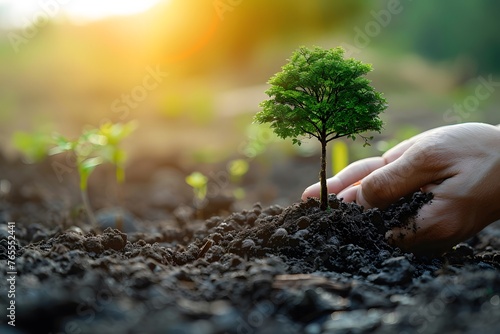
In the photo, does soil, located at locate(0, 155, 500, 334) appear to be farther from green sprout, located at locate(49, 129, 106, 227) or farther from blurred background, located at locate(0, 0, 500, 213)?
blurred background, located at locate(0, 0, 500, 213)

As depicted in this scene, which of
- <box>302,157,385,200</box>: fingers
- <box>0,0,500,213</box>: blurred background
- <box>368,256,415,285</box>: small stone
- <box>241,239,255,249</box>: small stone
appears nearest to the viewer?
<box>368,256,415,285</box>: small stone

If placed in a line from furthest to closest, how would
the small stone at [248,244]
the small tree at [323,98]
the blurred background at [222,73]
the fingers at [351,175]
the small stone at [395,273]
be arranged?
the blurred background at [222,73] → the fingers at [351,175] → the small tree at [323,98] → the small stone at [248,244] → the small stone at [395,273]

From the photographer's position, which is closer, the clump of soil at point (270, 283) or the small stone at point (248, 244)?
the clump of soil at point (270, 283)

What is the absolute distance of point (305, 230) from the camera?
2961 millimetres

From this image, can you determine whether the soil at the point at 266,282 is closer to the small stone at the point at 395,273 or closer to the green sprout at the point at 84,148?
the small stone at the point at 395,273

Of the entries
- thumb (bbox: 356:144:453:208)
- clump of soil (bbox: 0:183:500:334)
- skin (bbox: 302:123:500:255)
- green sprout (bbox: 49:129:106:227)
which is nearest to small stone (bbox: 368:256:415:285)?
clump of soil (bbox: 0:183:500:334)

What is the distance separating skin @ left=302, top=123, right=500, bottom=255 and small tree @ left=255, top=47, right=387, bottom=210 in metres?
0.40

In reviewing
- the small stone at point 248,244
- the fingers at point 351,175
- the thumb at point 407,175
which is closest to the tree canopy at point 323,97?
the thumb at point 407,175

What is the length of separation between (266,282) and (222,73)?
19724 mm

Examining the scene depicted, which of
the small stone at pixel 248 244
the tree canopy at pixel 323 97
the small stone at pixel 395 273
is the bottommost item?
the small stone at pixel 395 273

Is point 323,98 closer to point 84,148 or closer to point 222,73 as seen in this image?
point 84,148

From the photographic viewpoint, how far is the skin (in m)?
3.25

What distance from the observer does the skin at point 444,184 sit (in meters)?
3.25

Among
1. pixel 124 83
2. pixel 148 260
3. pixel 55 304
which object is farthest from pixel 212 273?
pixel 124 83
